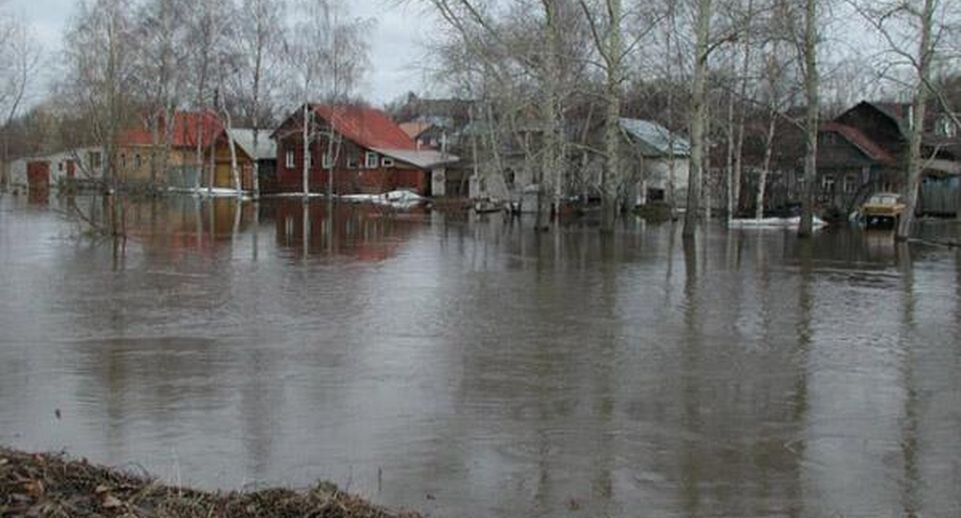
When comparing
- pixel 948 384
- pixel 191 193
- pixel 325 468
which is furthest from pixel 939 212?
pixel 325 468

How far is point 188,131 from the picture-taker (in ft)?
259

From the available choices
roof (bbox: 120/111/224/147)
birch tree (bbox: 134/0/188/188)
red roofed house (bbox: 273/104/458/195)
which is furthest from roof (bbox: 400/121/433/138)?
birch tree (bbox: 134/0/188/188)

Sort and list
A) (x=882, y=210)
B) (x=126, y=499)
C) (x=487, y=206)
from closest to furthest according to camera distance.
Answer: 1. (x=126, y=499)
2. (x=882, y=210)
3. (x=487, y=206)

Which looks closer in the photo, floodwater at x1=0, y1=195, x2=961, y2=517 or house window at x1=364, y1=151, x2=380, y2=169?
floodwater at x1=0, y1=195, x2=961, y2=517

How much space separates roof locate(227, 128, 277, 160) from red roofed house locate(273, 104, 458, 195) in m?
3.05

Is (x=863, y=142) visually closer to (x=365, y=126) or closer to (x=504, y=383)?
(x=365, y=126)

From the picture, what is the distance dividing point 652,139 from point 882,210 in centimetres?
1635

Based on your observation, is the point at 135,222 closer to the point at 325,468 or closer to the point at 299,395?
the point at 299,395

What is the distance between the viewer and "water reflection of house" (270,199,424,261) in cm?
2548

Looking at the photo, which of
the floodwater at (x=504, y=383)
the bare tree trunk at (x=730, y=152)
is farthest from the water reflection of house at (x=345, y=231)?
the bare tree trunk at (x=730, y=152)

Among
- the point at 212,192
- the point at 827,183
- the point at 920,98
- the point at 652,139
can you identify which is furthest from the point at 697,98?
the point at 212,192

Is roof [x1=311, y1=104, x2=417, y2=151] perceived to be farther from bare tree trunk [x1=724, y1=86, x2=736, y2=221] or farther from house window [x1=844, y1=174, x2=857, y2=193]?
house window [x1=844, y1=174, x2=857, y2=193]

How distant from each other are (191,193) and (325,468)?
220 ft

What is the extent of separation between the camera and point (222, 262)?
21.0 metres
